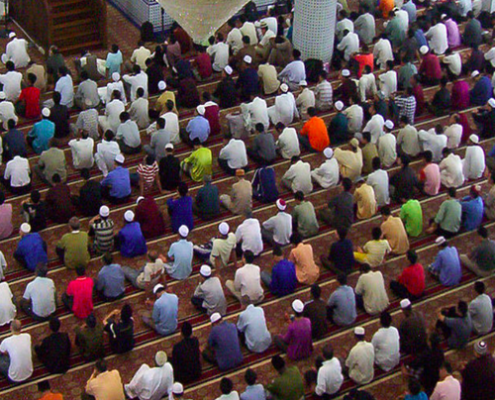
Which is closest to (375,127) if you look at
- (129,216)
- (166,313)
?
(129,216)

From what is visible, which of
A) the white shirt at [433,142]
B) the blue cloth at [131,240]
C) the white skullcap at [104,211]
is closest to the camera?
the white skullcap at [104,211]

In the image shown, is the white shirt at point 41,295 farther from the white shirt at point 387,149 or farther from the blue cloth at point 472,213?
the blue cloth at point 472,213

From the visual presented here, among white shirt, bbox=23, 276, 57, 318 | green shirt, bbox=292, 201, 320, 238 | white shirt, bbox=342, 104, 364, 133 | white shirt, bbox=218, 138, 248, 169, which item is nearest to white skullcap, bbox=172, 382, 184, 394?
white shirt, bbox=23, 276, 57, 318

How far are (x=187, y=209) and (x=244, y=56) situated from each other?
3190 millimetres

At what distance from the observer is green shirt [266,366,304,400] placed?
8297mm

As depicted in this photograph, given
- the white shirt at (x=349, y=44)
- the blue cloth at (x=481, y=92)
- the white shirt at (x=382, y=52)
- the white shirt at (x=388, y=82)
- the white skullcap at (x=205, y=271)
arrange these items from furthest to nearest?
the white shirt at (x=349, y=44)
the white shirt at (x=382, y=52)
the blue cloth at (x=481, y=92)
the white shirt at (x=388, y=82)
the white skullcap at (x=205, y=271)

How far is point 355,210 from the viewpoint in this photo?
10750 mm

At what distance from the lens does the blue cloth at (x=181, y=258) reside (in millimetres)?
9570

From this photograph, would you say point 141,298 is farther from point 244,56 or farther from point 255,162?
point 244,56

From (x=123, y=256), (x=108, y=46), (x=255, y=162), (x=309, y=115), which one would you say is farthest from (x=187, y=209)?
(x=108, y=46)

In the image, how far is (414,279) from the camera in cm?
Answer: 955

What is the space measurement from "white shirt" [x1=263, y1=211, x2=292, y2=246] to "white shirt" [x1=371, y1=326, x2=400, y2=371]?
1.71 m

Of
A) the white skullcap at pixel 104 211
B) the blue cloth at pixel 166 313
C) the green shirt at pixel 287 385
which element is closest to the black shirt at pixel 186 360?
the blue cloth at pixel 166 313

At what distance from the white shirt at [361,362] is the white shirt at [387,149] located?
317 centimetres
